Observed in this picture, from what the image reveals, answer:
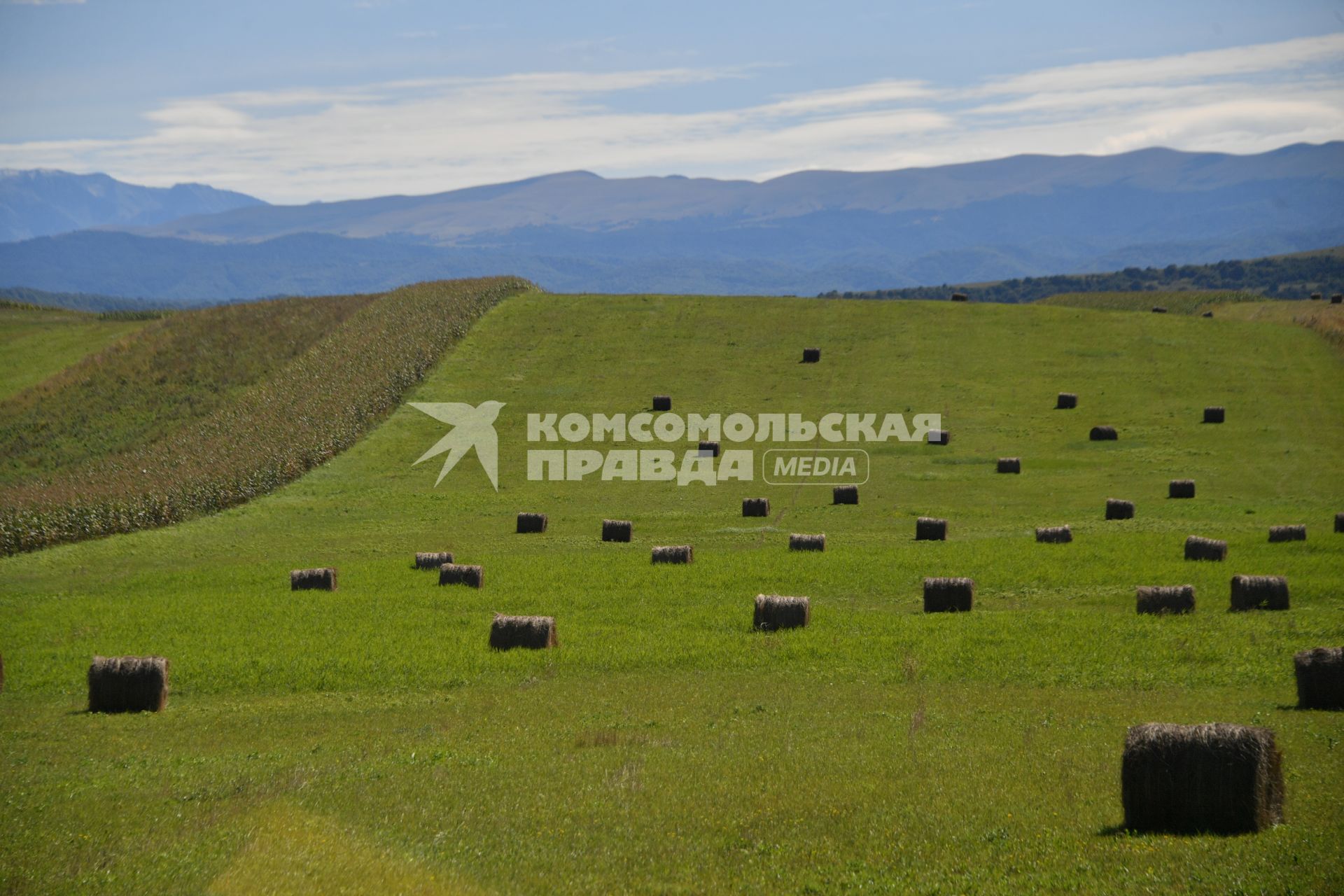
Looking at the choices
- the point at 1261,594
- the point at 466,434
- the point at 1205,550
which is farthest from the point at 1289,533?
the point at 466,434

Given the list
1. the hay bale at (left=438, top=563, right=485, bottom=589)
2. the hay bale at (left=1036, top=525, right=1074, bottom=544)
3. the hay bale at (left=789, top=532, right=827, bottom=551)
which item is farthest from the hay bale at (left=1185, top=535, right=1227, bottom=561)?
the hay bale at (left=438, top=563, right=485, bottom=589)

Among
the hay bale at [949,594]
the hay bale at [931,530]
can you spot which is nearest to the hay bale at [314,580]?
the hay bale at [949,594]

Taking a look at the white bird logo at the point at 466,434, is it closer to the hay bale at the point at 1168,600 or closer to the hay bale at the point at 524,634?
the hay bale at the point at 524,634

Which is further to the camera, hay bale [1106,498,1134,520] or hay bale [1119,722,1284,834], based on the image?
hay bale [1106,498,1134,520]

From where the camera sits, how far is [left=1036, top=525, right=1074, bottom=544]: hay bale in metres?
38.1

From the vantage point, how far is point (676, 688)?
75.7ft

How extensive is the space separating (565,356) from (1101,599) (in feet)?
177

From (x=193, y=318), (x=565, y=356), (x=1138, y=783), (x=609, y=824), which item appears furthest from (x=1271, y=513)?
(x=193, y=318)

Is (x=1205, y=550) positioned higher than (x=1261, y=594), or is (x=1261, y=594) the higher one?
(x=1261, y=594)

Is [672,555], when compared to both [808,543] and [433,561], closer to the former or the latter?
[808,543]

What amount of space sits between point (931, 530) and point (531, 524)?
48.8 feet

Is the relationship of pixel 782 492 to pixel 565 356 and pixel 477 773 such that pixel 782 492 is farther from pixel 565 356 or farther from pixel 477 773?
pixel 477 773

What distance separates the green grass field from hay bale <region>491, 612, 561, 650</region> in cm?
62

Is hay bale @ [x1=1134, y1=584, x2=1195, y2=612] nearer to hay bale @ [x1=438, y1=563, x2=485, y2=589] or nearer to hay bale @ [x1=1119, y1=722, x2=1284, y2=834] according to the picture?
hay bale @ [x1=1119, y1=722, x2=1284, y2=834]
